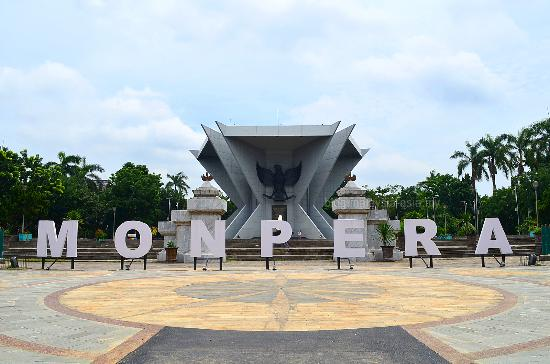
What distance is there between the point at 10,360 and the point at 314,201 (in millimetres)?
49294

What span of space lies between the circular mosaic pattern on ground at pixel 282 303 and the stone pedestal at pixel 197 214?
14.5 metres

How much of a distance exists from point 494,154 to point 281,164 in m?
33.8

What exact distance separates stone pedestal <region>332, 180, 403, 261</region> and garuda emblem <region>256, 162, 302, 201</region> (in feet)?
68.0

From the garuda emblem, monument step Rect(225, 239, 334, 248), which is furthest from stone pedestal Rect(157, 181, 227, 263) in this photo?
the garuda emblem

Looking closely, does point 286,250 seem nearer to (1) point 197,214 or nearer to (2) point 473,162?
(1) point 197,214

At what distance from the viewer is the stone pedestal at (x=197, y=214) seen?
101ft

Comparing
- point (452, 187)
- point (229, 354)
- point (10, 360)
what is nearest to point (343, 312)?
point (229, 354)

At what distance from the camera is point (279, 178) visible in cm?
5366

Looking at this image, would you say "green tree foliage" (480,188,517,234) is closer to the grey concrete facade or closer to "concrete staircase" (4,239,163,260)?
the grey concrete facade

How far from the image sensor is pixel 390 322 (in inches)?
336

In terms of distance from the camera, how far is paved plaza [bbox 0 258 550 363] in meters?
6.23

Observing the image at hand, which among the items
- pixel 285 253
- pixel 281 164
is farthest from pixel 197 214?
pixel 281 164

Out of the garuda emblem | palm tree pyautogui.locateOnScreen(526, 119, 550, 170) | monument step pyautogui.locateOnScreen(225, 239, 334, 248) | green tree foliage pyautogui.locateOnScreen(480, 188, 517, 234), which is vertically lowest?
monument step pyautogui.locateOnScreen(225, 239, 334, 248)

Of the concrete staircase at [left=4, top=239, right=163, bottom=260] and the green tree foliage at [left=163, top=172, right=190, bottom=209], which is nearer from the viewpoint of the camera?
the concrete staircase at [left=4, top=239, right=163, bottom=260]
